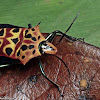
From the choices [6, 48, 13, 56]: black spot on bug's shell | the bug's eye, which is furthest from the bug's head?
[6, 48, 13, 56]: black spot on bug's shell

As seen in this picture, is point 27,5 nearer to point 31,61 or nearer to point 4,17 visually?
point 4,17

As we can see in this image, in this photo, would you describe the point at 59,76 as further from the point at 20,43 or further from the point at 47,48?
the point at 20,43

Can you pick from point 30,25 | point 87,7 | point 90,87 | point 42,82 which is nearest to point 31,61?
point 42,82

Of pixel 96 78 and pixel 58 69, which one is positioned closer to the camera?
pixel 96 78

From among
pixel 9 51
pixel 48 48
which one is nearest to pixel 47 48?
pixel 48 48

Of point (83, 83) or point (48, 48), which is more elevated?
point (48, 48)

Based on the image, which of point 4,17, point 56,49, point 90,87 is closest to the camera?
point 90,87

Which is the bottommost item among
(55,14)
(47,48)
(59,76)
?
(59,76)
